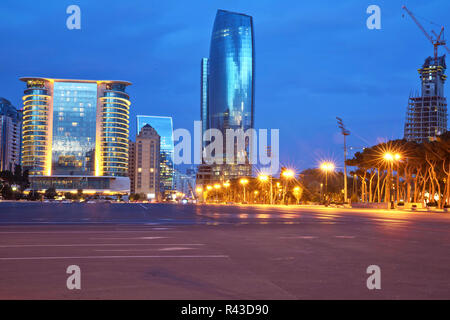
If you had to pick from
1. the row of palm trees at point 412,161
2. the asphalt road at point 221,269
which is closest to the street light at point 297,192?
the row of palm trees at point 412,161

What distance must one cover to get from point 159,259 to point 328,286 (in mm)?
4852

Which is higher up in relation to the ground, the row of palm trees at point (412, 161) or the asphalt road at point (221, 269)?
the row of palm trees at point (412, 161)

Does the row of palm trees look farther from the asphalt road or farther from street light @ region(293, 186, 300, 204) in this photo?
the asphalt road

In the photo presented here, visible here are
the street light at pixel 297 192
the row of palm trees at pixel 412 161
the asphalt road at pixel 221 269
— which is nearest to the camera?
the asphalt road at pixel 221 269

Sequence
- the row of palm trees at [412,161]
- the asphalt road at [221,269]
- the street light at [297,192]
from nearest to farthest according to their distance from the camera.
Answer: the asphalt road at [221,269], the row of palm trees at [412,161], the street light at [297,192]

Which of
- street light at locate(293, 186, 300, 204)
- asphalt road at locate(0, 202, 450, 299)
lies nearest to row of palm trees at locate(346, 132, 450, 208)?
street light at locate(293, 186, 300, 204)

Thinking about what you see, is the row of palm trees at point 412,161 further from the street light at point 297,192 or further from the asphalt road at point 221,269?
the asphalt road at point 221,269

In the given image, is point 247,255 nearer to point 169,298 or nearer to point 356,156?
point 169,298

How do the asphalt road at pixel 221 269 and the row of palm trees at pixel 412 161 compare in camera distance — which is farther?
the row of palm trees at pixel 412 161
